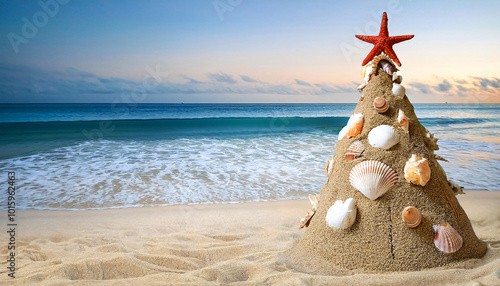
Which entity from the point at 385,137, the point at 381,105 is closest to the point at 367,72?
the point at 381,105

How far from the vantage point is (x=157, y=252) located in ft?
10.1

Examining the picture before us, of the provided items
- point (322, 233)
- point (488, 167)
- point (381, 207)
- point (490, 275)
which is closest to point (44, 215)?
point (322, 233)

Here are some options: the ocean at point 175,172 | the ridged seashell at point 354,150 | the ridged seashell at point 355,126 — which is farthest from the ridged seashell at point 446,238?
the ocean at point 175,172

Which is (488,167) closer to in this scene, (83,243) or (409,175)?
(409,175)

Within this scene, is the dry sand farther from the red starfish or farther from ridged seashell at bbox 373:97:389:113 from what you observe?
the red starfish

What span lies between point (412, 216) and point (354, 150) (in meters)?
0.57

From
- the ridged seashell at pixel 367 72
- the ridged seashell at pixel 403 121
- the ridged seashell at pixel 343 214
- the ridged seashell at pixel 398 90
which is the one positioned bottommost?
the ridged seashell at pixel 343 214

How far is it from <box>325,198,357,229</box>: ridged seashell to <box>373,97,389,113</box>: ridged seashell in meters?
0.68

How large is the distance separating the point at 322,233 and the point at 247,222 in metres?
1.78

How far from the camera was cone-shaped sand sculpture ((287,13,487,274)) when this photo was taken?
2293 mm

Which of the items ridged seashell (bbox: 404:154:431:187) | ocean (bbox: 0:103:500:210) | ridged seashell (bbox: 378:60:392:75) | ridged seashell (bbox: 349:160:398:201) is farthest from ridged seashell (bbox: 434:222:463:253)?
ocean (bbox: 0:103:500:210)

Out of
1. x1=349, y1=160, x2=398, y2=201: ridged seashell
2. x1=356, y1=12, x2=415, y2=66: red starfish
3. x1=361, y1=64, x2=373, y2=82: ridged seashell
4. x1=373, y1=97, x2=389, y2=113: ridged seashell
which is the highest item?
x1=356, y1=12, x2=415, y2=66: red starfish

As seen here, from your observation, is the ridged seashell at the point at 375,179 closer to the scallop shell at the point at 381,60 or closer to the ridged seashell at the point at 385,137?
the ridged seashell at the point at 385,137

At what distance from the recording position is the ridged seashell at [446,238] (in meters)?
2.29
